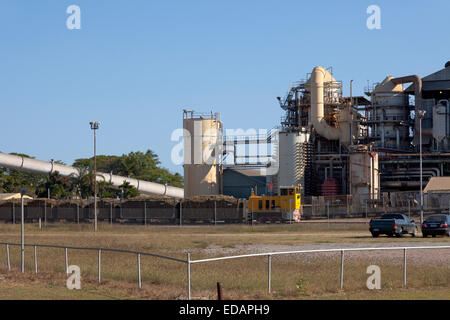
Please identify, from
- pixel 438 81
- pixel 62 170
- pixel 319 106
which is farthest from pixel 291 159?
pixel 62 170

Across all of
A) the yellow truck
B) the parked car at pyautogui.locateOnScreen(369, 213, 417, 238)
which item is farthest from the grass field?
the yellow truck

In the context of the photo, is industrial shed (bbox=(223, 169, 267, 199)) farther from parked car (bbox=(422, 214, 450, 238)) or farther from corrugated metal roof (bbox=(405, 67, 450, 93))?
parked car (bbox=(422, 214, 450, 238))

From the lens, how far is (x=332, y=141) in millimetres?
90125

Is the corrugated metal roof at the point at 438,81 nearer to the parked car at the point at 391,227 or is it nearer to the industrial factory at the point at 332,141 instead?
the industrial factory at the point at 332,141

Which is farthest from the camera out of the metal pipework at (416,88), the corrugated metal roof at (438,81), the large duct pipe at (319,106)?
the corrugated metal roof at (438,81)

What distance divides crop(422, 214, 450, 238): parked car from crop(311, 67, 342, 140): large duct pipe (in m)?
43.7

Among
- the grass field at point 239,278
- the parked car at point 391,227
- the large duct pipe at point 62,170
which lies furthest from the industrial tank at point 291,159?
the grass field at point 239,278

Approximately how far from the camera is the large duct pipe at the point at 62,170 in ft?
286

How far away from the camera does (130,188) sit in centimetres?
9775

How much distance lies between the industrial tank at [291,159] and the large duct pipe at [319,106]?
16.1 feet
